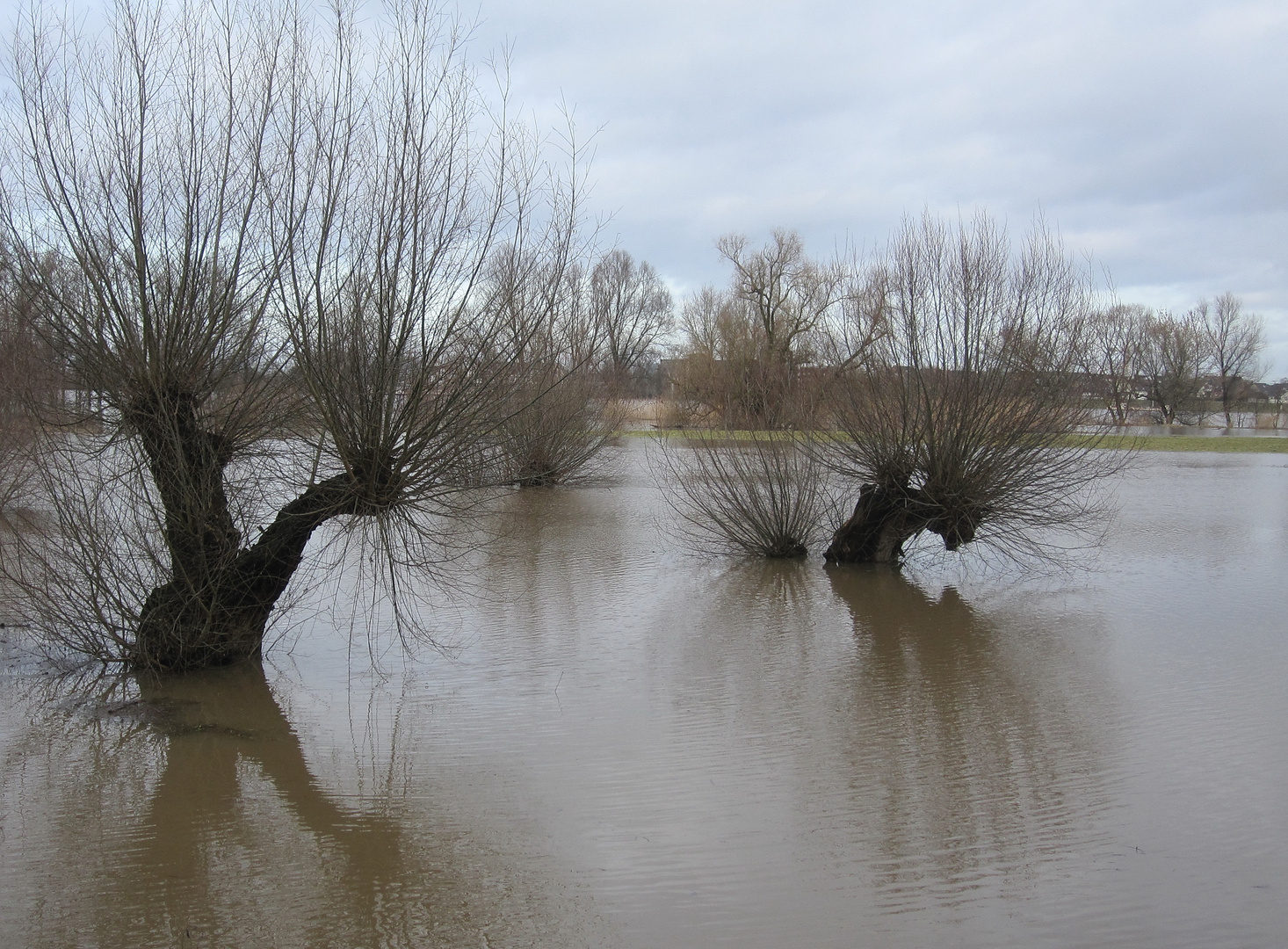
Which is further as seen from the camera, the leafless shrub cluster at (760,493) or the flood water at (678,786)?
the leafless shrub cluster at (760,493)

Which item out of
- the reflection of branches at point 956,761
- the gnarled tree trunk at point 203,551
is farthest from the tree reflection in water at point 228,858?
the reflection of branches at point 956,761

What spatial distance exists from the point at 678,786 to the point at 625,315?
29.0m

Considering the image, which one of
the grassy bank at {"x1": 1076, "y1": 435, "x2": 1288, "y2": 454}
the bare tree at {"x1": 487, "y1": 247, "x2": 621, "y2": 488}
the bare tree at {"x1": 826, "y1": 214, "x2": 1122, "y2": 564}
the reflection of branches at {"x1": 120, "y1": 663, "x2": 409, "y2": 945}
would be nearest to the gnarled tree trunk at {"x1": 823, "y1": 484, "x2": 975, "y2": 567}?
the bare tree at {"x1": 826, "y1": 214, "x2": 1122, "y2": 564}

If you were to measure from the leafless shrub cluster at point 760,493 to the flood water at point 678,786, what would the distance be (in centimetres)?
297

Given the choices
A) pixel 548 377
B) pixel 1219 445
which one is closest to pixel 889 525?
pixel 548 377

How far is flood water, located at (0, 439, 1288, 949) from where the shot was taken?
432 cm

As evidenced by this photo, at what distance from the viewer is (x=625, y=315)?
111 ft

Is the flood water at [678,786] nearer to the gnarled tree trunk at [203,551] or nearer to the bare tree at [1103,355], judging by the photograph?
the gnarled tree trunk at [203,551]

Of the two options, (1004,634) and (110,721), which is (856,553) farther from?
(110,721)

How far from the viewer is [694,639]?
944 centimetres

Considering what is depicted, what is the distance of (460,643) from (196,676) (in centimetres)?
229

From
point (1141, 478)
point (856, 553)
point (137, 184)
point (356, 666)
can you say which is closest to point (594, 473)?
point (856, 553)

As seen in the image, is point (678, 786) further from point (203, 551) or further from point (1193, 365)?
point (1193, 365)

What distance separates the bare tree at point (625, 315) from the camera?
9687mm
